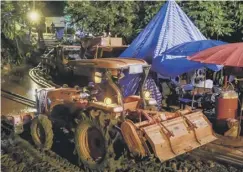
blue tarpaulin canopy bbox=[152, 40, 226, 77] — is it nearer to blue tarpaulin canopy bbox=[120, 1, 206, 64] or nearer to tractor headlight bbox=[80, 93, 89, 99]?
blue tarpaulin canopy bbox=[120, 1, 206, 64]

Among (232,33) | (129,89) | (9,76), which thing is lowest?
(9,76)

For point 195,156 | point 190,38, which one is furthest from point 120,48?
point 195,156

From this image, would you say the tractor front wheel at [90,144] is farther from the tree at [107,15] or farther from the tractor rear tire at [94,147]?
the tree at [107,15]

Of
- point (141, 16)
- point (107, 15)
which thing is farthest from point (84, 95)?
point (141, 16)

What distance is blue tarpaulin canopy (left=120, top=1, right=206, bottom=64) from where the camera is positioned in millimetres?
12172

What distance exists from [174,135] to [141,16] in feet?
40.3

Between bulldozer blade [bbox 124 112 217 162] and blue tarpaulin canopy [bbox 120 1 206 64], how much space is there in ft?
16.0

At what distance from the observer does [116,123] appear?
659cm

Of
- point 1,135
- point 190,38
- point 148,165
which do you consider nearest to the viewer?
point 148,165

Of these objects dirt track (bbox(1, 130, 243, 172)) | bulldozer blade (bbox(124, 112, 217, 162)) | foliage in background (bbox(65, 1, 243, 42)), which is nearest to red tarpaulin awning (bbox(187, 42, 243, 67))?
bulldozer blade (bbox(124, 112, 217, 162))

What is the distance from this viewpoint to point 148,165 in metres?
7.07

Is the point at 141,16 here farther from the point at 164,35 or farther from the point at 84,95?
the point at 84,95

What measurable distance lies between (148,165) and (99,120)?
1.47 m

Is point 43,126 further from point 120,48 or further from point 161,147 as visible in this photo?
point 120,48
